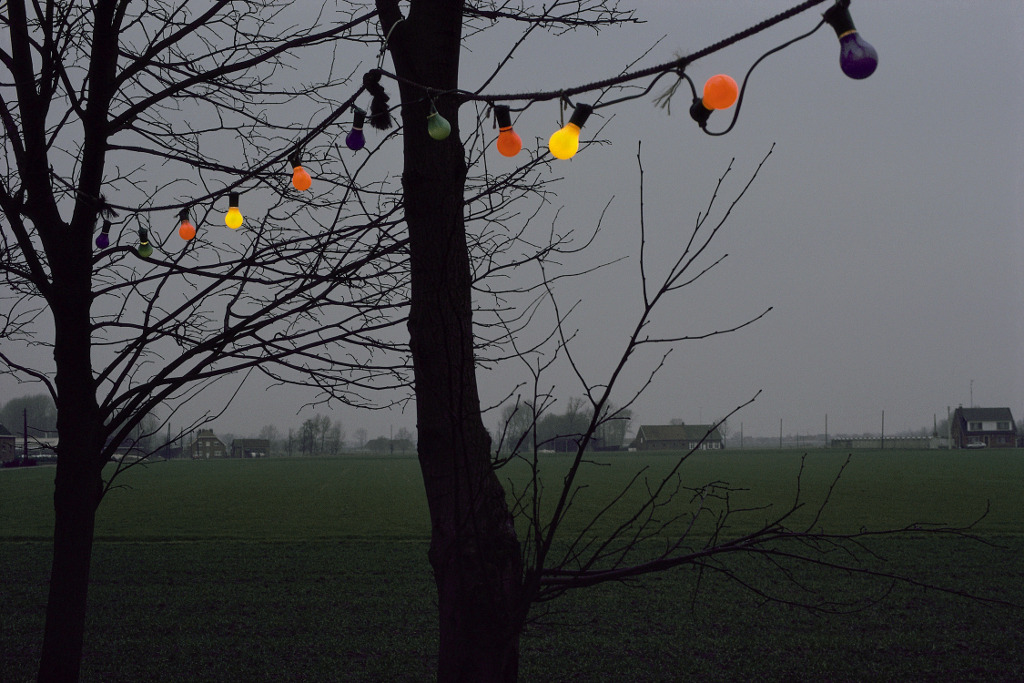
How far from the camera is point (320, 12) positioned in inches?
142

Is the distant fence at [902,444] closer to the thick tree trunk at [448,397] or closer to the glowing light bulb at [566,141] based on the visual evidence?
the thick tree trunk at [448,397]

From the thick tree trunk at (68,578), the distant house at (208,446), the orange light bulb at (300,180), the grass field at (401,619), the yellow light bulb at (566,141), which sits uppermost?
the orange light bulb at (300,180)

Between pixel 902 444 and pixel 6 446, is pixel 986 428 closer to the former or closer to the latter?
pixel 902 444

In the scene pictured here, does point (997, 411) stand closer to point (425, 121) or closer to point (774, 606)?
point (774, 606)

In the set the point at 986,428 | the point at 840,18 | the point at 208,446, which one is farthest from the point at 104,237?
the point at 208,446

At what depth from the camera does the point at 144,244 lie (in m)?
3.54

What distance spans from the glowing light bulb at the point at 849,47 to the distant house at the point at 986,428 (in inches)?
4145

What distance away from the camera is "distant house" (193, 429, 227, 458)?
349ft

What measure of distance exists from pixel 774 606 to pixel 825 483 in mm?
23289

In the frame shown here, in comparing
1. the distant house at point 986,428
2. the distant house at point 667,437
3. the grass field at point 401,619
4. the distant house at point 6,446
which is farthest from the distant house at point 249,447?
the grass field at point 401,619

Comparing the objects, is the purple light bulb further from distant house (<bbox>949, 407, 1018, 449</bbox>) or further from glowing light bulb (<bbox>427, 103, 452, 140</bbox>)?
distant house (<bbox>949, 407, 1018, 449</bbox>)

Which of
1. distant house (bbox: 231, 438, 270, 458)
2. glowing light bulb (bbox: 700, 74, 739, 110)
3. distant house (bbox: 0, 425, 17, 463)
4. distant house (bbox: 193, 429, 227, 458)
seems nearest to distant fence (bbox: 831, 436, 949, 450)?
distant house (bbox: 231, 438, 270, 458)

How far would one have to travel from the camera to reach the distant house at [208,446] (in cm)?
10644

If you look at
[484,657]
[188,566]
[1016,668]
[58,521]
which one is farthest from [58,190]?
[188,566]
